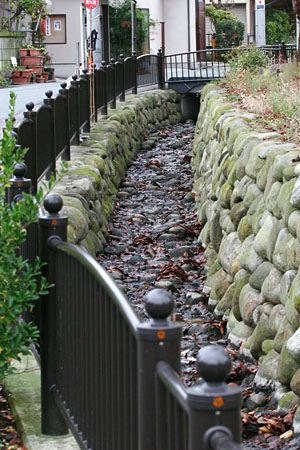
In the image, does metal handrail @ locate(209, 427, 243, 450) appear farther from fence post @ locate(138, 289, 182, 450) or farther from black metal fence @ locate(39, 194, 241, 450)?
fence post @ locate(138, 289, 182, 450)

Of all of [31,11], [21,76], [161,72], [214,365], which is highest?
[31,11]

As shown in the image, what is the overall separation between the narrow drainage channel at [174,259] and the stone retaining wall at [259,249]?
7.0 inches

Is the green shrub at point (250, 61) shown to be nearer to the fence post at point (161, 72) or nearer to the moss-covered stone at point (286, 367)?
the fence post at point (161, 72)

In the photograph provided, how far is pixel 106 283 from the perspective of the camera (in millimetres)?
4078

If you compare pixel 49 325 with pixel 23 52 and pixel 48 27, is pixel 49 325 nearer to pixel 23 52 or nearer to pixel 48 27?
pixel 23 52

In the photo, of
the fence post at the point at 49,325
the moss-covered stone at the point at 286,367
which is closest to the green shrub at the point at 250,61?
the moss-covered stone at the point at 286,367

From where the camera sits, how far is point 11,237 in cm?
522

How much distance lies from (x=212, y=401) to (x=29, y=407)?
3.15 m

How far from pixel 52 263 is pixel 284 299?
3.03 metres

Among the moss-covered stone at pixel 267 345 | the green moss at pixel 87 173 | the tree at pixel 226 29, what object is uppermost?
the tree at pixel 226 29

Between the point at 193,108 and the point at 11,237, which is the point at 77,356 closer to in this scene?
the point at 11,237

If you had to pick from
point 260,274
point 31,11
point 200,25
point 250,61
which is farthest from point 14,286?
point 200,25

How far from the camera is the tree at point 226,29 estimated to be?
49.4 m

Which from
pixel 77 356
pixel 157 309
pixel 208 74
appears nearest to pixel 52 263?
pixel 77 356
